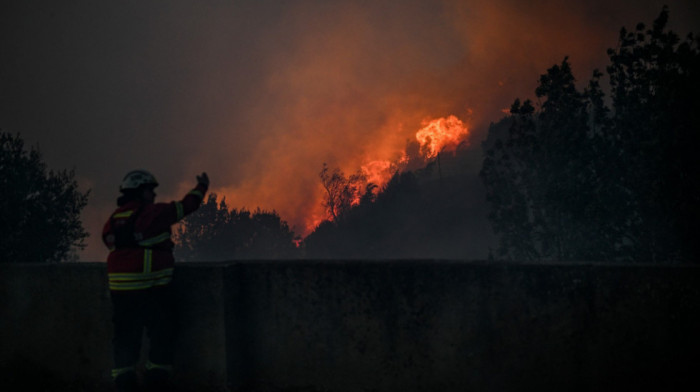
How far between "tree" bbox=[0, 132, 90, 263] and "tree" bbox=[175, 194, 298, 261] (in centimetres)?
5780

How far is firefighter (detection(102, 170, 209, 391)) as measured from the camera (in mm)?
3176

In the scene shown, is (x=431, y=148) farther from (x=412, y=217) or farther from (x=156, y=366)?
(x=156, y=366)

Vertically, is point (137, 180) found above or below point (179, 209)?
above

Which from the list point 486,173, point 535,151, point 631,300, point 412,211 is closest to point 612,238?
point 535,151

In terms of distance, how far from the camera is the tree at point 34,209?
22.9 metres

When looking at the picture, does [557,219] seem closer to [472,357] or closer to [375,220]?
[472,357]

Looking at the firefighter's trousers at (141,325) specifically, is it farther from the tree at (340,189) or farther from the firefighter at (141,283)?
the tree at (340,189)

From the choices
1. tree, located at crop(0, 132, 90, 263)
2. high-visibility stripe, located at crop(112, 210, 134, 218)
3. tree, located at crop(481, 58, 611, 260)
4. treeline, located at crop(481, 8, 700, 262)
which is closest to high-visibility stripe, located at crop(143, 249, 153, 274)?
high-visibility stripe, located at crop(112, 210, 134, 218)

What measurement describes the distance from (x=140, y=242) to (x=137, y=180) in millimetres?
563

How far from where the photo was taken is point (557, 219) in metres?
13.6

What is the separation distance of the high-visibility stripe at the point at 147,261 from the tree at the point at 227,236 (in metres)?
83.5

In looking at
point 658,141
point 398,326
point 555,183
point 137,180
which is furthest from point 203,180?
point 555,183

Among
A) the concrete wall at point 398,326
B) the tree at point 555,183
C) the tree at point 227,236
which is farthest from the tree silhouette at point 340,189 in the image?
the concrete wall at point 398,326

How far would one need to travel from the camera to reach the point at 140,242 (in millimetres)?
3184
